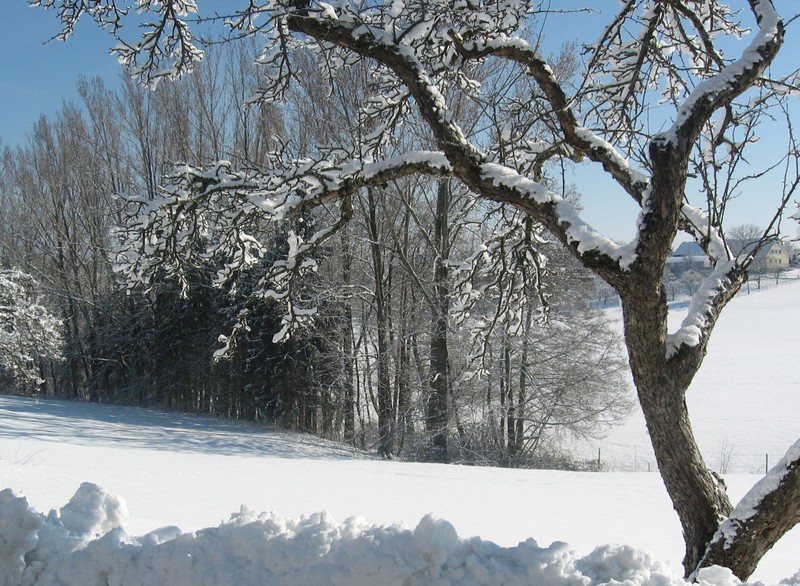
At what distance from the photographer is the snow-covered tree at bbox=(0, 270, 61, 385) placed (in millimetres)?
16312

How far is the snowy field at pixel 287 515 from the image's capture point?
2434mm

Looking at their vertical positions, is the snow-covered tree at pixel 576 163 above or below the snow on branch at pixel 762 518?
above

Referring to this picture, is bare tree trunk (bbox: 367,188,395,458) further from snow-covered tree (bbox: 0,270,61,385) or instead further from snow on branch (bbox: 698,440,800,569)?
snow on branch (bbox: 698,440,800,569)

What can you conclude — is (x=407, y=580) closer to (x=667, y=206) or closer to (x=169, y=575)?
(x=169, y=575)

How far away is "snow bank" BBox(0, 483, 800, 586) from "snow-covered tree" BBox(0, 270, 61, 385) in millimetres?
15350

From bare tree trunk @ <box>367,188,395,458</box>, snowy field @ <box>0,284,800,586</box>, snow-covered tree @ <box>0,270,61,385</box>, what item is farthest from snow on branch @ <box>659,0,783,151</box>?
snow-covered tree @ <box>0,270,61,385</box>

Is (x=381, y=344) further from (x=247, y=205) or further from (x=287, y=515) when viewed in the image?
(x=247, y=205)

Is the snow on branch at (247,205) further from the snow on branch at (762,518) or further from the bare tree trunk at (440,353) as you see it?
the bare tree trunk at (440,353)

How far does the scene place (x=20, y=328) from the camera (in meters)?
17.2

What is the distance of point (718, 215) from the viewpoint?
11.0ft

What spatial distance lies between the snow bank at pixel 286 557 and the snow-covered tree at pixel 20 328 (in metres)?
15.4

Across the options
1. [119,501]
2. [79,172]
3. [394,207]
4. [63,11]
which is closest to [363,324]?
[394,207]

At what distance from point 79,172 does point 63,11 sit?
22.8 metres

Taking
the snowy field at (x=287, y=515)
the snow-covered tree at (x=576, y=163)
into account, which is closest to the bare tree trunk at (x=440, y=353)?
the snowy field at (x=287, y=515)
